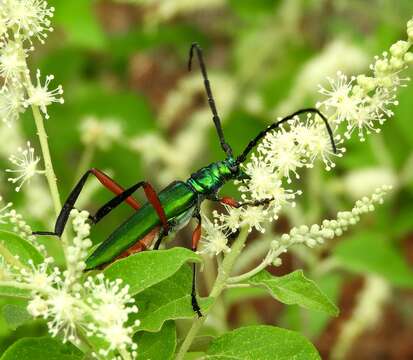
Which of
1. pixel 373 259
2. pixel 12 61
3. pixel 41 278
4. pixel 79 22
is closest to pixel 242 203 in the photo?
pixel 41 278

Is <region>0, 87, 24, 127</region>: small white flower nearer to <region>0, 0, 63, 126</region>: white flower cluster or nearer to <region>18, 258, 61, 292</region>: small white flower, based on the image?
<region>0, 0, 63, 126</region>: white flower cluster

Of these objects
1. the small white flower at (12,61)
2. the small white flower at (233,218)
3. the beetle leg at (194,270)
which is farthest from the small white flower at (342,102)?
the small white flower at (12,61)

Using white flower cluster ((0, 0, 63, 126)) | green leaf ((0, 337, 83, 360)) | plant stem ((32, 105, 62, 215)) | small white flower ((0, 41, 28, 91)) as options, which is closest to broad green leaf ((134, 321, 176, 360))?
green leaf ((0, 337, 83, 360))

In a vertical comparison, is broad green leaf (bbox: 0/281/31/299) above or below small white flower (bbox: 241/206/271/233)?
below

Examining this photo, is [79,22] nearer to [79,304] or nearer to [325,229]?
[325,229]

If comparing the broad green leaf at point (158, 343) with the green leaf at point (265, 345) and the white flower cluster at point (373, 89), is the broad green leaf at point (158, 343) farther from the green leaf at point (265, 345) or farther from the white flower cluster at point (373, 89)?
the white flower cluster at point (373, 89)
